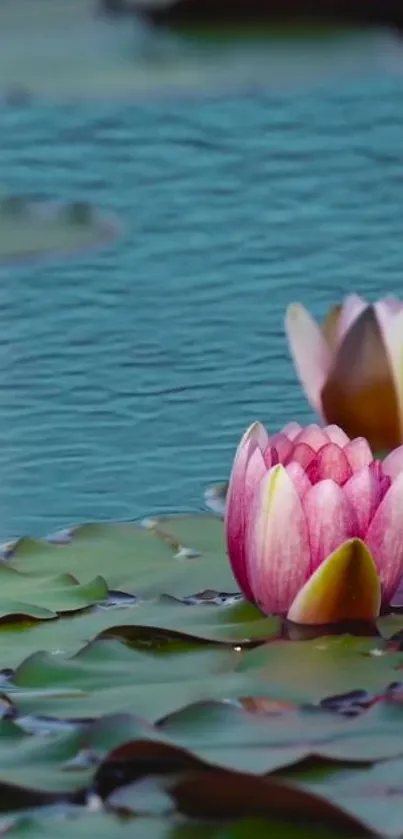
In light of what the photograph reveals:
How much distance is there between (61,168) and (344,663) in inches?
64.6

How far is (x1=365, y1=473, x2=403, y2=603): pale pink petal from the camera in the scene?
3.93 ft

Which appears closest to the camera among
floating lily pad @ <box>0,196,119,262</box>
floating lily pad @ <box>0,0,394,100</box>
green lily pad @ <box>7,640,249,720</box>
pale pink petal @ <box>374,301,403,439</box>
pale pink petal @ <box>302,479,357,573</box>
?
green lily pad @ <box>7,640,249,720</box>

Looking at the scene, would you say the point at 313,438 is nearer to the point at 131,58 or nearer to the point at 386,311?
the point at 386,311

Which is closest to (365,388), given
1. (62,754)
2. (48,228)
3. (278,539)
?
(278,539)

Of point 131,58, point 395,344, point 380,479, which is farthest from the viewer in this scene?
point 131,58

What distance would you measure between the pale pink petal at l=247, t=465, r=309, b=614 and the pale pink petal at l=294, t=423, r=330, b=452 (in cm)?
6

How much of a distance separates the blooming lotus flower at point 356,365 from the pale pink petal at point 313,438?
0.24 metres

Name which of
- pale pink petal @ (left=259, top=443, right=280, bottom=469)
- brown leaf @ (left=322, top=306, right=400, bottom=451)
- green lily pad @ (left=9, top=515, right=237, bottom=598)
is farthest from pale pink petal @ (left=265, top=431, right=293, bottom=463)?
brown leaf @ (left=322, top=306, right=400, bottom=451)

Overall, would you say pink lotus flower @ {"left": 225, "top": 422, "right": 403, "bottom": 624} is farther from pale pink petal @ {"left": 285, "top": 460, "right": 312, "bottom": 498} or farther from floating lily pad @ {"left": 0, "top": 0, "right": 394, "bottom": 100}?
floating lily pad @ {"left": 0, "top": 0, "right": 394, "bottom": 100}

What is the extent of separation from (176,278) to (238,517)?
3.13ft

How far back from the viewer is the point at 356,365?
149 centimetres

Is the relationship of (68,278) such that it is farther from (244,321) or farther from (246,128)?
(246,128)

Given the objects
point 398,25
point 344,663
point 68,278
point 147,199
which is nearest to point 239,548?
point 344,663

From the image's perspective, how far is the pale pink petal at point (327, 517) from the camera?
1.19 metres
